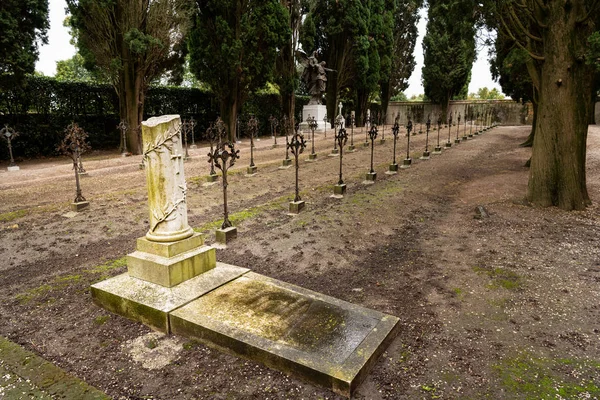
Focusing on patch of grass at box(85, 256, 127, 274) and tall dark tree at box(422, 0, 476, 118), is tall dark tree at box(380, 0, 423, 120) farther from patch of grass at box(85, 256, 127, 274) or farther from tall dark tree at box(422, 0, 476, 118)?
patch of grass at box(85, 256, 127, 274)

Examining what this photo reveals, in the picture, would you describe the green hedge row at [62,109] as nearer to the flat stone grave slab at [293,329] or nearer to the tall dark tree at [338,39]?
the tall dark tree at [338,39]

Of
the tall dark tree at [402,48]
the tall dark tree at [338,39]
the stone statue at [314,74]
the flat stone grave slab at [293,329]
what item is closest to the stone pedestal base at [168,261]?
the flat stone grave slab at [293,329]

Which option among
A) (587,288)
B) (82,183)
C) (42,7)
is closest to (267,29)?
(42,7)

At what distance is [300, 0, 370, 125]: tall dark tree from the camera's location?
26.5 metres

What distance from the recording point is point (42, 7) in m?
14.4

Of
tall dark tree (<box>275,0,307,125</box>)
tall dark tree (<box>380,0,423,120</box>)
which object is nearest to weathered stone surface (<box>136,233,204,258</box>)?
tall dark tree (<box>275,0,307,125</box>)

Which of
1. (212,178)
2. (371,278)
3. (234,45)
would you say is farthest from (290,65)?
(371,278)

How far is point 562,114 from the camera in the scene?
754 centimetres

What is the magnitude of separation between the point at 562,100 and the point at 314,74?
20972 mm

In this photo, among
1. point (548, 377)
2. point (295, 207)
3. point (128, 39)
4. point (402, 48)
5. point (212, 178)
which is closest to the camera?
point (548, 377)

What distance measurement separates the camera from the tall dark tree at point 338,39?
26.5m

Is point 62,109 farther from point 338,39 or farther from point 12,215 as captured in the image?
point 338,39

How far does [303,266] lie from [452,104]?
122 feet

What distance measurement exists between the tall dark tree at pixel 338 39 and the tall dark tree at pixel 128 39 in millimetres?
11996
